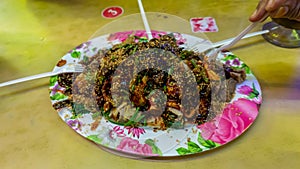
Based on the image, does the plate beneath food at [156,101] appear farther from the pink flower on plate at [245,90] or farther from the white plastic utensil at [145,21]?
the white plastic utensil at [145,21]

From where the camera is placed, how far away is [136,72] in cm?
74

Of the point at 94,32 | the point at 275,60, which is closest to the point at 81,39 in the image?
the point at 94,32

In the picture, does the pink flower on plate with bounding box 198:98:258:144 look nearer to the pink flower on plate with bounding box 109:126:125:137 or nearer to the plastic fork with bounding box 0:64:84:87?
the pink flower on plate with bounding box 109:126:125:137

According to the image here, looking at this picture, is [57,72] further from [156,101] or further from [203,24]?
[203,24]

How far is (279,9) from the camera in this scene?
2.23 ft

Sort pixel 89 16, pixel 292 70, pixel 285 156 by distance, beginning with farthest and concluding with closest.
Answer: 1. pixel 89 16
2. pixel 292 70
3. pixel 285 156

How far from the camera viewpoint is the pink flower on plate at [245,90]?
2.54 feet

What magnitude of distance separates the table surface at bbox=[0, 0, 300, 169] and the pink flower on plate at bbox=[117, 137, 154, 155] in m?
0.03

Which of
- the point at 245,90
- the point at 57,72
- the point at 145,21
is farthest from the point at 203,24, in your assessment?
the point at 57,72

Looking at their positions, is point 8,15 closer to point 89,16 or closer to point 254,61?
point 89,16

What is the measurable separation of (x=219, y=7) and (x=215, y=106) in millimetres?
534

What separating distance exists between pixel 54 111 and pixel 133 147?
0.78 feet

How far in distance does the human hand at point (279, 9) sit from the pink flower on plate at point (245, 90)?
0.17m

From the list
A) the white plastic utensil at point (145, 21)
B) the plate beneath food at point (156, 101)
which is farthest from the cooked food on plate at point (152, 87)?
the white plastic utensil at point (145, 21)
